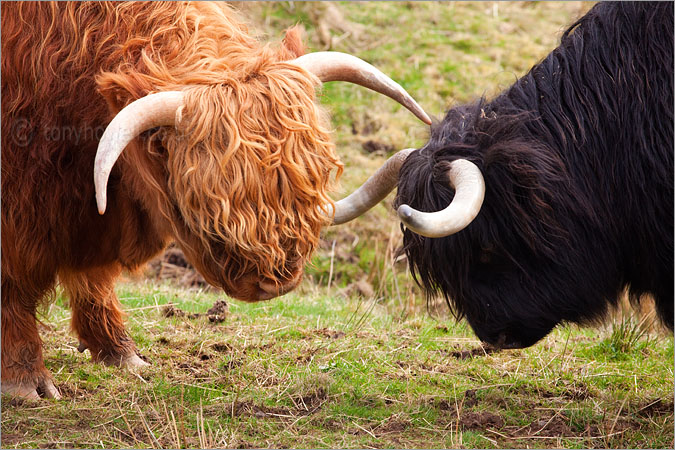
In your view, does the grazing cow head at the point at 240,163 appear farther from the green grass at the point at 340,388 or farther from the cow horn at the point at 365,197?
the green grass at the point at 340,388

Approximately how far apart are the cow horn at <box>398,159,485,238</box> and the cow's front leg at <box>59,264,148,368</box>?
6.50ft

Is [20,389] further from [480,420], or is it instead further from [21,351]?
[480,420]

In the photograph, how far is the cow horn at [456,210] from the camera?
2957 mm

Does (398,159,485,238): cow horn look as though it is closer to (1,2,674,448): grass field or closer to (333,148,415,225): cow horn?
(333,148,415,225): cow horn

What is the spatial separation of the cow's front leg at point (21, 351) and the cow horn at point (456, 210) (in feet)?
6.70

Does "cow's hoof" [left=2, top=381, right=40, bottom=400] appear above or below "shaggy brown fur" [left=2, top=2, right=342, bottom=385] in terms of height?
below

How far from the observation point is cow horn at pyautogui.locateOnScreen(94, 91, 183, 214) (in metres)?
2.89

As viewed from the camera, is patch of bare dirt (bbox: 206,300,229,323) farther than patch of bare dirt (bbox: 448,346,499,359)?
Yes

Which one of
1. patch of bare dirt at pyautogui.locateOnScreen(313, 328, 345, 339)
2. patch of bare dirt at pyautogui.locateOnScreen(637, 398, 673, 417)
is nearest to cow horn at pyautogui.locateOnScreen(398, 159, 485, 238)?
patch of bare dirt at pyautogui.locateOnScreen(637, 398, 673, 417)

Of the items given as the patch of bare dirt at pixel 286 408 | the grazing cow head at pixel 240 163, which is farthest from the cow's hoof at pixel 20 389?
the grazing cow head at pixel 240 163

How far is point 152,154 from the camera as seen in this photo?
10.5 feet

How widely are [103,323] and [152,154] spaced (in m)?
1.56

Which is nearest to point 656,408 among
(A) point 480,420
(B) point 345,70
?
(A) point 480,420

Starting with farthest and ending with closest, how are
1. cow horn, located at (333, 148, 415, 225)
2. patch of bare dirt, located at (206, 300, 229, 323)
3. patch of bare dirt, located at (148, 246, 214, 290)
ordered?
patch of bare dirt, located at (148, 246, 214, 290), patch of bare dirt, located at (206, 300, 229, 323), cow horn, located at (333, 148, 415, 225)
